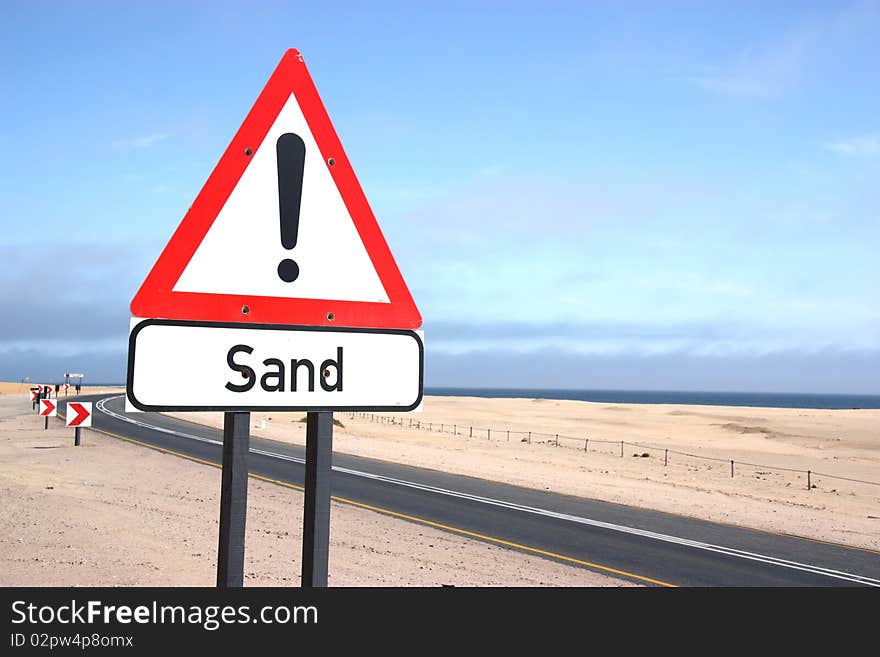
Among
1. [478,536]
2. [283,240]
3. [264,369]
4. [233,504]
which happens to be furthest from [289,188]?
[478,536]

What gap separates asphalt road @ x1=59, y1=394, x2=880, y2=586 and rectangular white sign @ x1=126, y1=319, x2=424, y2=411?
883cm

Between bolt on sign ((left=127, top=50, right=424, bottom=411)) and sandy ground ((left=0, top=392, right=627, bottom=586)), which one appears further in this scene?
sandy ground ((left=0, top=392, right=627, bottom=586))

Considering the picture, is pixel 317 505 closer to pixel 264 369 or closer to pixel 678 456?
pixel 264 369

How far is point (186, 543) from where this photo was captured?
1078 centimetres

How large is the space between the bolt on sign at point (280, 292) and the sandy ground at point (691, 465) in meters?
16.9

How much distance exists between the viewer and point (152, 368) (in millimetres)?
2090

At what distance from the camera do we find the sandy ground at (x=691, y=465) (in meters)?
19.5

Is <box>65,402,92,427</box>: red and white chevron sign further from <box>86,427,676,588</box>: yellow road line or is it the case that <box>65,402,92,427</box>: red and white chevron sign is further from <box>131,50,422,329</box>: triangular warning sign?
<box>131,50,422,329</box>: triangular warning sign

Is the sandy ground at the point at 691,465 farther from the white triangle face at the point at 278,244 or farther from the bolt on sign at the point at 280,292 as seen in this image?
the white triangle face at the point at 278,244

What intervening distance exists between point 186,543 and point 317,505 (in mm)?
9676

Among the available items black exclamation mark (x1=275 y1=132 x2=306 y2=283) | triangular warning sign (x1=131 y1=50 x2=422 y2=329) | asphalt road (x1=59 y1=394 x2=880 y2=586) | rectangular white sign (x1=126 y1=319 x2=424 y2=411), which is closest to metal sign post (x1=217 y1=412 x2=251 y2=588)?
rectangular white sign (x1=126 y1=319 x2=424 y2=411)

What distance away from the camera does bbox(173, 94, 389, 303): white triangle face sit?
7.32ft
